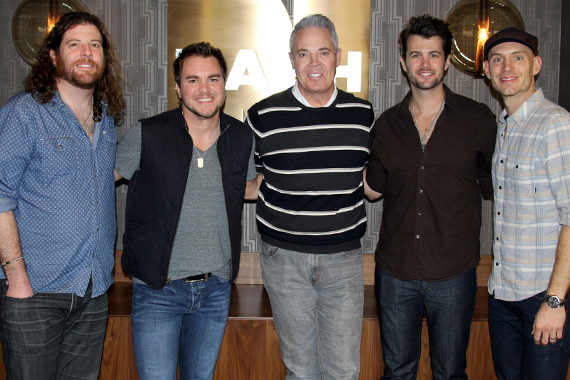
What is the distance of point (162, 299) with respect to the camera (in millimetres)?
1958

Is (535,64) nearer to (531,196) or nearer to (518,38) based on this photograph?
(518,38)

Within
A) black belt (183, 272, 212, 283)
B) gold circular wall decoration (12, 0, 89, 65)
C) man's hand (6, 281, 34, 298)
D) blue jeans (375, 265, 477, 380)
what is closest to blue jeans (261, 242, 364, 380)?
blue jeans (375, 265, 477, 380)

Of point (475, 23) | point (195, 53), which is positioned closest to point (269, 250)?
point (195, 53)

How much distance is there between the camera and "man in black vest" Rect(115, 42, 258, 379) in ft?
6.38

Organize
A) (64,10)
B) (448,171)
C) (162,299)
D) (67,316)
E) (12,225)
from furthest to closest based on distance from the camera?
1. (64,10)
2. (448,171)
3. (162,299)
4. (67,316)
5. (12,225)

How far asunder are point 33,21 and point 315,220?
7.18ft

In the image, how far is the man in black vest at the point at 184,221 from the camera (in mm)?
1944

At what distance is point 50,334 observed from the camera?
1.77m

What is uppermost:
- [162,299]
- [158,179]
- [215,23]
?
[215,23]

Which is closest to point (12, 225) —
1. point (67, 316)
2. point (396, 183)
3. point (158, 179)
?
point (67, 316)

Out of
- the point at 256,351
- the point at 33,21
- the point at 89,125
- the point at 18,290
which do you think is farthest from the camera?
the point at 33,21

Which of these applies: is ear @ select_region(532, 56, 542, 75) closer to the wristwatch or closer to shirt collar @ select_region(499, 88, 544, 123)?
shirt collar @ select_region(499, 88, 544, 123)

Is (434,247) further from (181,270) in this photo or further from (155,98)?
(155,98)

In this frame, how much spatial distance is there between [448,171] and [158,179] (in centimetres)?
121
